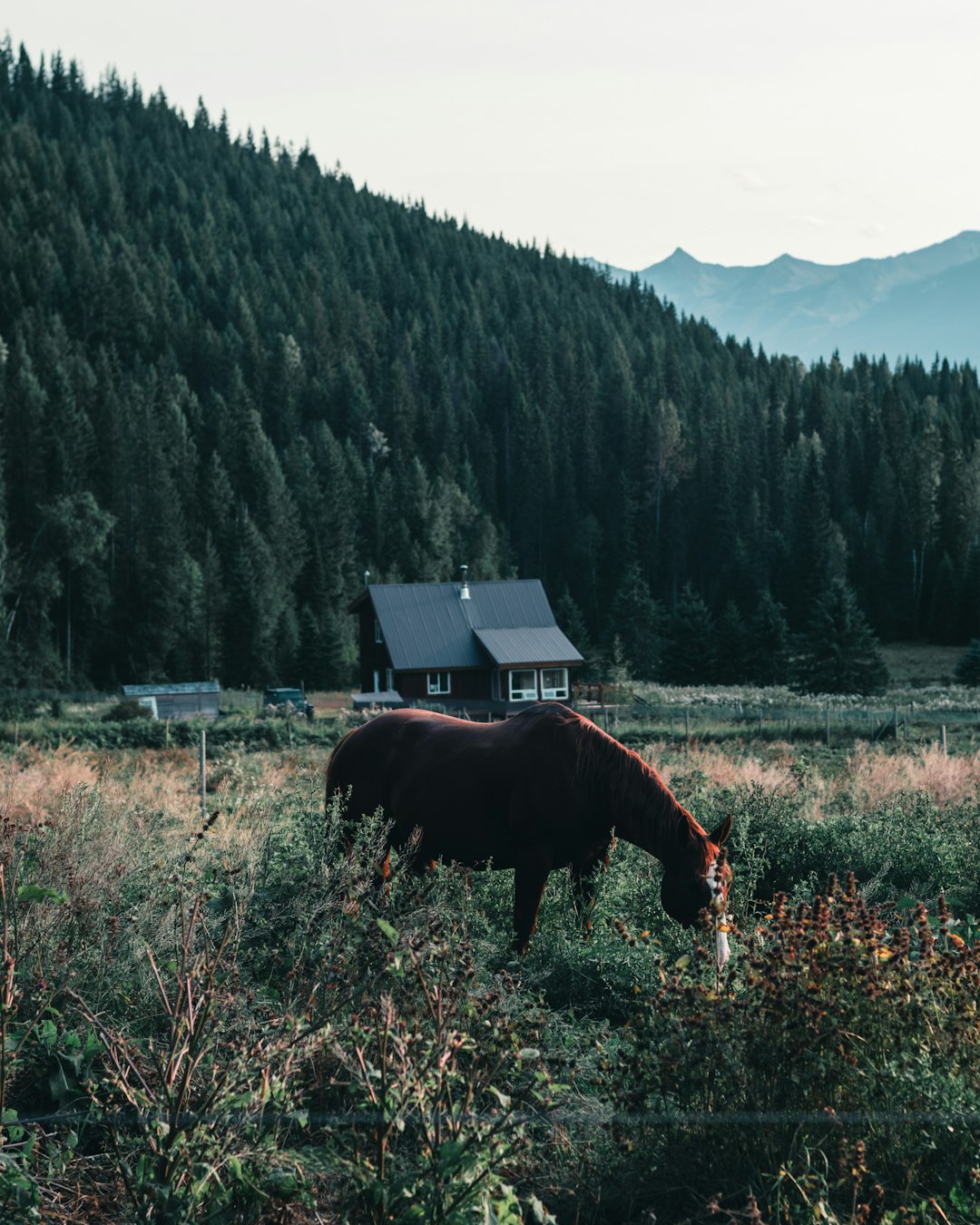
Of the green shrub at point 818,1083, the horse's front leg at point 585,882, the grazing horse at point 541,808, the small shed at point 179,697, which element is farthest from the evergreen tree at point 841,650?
the green shrub at point 818,1083

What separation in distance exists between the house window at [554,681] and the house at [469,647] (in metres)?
0.04

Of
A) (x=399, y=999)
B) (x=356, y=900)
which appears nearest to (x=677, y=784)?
(x=356, y=900)

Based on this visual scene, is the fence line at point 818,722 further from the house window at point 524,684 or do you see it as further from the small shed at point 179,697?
the small shed at point 179,697

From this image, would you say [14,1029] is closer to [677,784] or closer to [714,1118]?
[714,1118]

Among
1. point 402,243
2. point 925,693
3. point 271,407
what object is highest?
point 402,243

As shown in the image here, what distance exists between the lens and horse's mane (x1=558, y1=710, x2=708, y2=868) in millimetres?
6664

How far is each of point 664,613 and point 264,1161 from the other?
3074 inches

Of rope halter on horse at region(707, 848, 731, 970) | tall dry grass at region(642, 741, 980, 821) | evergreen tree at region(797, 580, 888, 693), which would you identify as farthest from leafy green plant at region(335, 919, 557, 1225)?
evergreen tree at region(797, 580, 888, 693)

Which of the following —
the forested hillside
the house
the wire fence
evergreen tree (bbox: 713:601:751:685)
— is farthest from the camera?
the forested hillside

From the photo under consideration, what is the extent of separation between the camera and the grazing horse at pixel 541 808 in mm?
6699

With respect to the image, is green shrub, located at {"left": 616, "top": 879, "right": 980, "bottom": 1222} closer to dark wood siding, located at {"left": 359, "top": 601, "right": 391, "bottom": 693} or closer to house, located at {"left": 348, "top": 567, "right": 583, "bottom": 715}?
house, located at {"left": 348, "top": 567, "right": 583, "bottom": 715}

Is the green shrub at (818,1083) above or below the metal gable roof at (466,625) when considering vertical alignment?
below

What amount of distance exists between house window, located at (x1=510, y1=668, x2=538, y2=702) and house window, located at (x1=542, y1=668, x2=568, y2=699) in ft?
1.37

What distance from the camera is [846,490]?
9456cm
